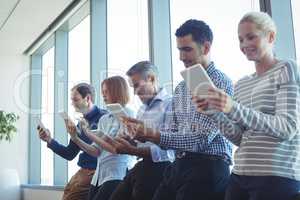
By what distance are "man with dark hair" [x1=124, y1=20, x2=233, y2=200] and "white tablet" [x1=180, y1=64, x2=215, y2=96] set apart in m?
0.29

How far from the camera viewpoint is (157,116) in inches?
78.3

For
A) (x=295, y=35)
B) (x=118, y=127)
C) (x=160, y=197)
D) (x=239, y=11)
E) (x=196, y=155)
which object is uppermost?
(x=239, y=11)

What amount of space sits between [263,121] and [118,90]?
1216 mm

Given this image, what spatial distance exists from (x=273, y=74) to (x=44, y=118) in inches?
193

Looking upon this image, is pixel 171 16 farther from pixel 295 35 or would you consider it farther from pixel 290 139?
pixel 290 139

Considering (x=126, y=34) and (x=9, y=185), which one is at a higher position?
(x=126, y=34)

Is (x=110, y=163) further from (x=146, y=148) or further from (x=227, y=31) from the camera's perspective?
(x=227, y=31)

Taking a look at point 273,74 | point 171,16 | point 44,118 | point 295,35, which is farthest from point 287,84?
point 44,118

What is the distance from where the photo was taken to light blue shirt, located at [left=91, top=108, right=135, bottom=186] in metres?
2.41

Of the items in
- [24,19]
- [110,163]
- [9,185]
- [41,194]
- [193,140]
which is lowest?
[41,194]

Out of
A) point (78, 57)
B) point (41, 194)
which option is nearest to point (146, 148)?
point (78, 57)

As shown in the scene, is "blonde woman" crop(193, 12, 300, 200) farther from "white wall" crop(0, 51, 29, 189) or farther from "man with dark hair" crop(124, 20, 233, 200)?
"white wall" crop(0, 51, 29, 189)

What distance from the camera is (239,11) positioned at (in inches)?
102

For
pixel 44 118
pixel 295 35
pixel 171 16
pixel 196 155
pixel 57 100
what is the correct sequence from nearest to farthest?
pixel 196 155 < pixel 295 35 < pixel 171 16 < pixel 57 100 < pixel 44 118
